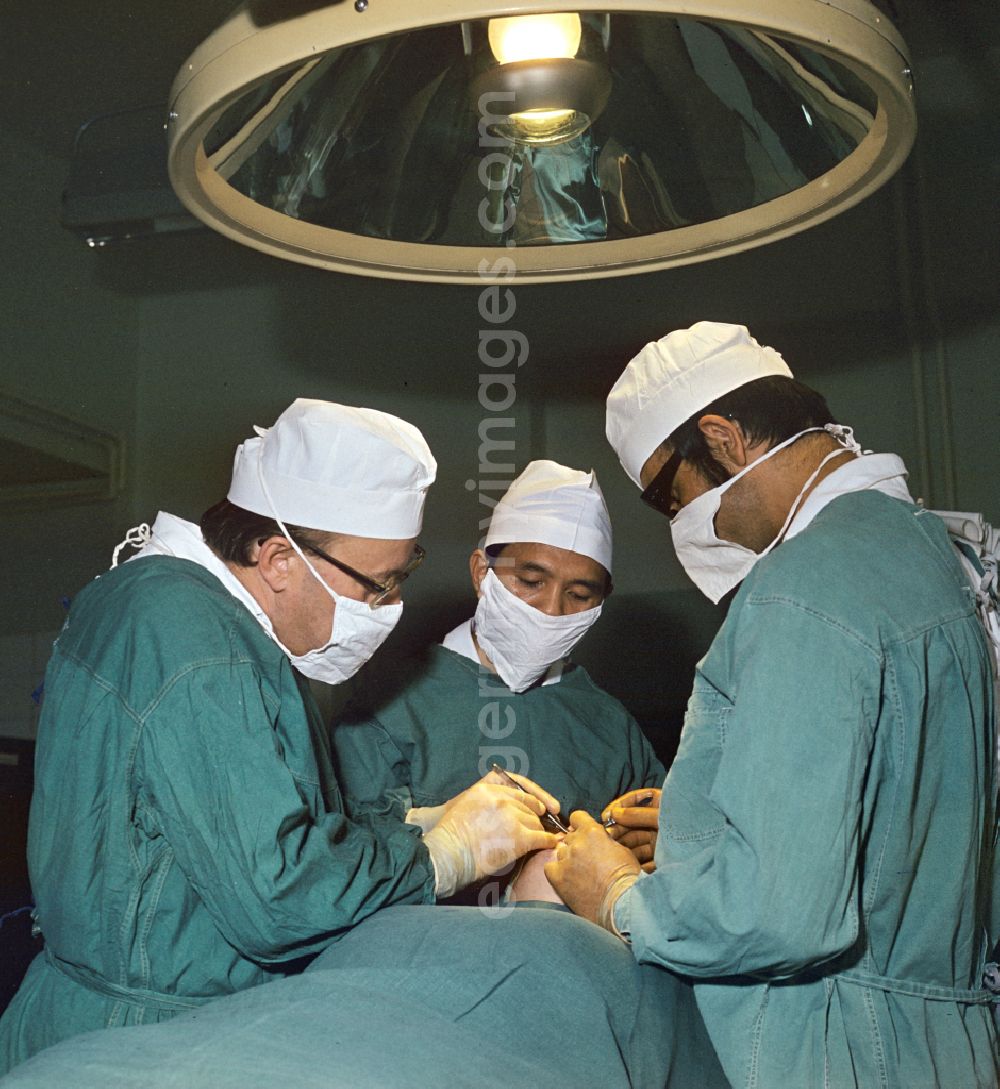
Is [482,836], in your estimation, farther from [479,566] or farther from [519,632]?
[479,566]

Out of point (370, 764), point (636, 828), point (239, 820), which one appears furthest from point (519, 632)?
point (239, 820)

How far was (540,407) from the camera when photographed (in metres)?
4.17

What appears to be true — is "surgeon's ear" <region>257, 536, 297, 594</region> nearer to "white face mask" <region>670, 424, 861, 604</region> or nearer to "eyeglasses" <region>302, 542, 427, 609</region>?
"eyeglasses" <region>302, 542, 427, 609</region>

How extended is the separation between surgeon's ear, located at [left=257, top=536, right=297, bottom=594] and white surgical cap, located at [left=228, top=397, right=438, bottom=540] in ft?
0.13

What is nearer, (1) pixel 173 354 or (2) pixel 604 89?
(2) pixel 604 89

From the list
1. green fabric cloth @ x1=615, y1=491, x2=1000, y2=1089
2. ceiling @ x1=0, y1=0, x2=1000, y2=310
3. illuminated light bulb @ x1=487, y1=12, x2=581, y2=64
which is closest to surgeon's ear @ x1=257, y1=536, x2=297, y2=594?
green fabric cloth @ x1=615, y1=491, x2=1000, y2=1089

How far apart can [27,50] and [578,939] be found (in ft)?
10.0

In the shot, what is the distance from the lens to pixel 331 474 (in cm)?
183

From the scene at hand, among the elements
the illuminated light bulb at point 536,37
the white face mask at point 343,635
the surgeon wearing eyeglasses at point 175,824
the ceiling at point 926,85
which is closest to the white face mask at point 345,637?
the white face mask at point 343,635

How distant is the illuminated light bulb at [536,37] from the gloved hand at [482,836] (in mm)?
1116

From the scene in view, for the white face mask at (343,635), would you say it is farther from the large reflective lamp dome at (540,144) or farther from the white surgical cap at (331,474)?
the large reflective lamp dome at (540,144)

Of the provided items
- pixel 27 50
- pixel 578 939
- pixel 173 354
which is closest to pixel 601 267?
pixel 578 939

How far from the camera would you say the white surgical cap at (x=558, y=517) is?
241 cm

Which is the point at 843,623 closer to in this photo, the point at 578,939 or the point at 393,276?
the point at 578,939
